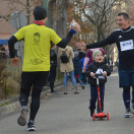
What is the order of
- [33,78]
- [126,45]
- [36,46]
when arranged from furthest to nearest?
1. [126,45]
2. [33,78]
3. [36,46]

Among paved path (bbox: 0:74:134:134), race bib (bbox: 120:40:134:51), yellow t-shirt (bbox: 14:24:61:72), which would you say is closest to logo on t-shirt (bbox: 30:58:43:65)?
yellow t-shirt (bbox: 14:24:61:72)

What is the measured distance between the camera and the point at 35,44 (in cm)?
573

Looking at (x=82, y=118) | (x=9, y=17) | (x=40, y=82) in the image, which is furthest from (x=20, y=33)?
(x=9, y=17)

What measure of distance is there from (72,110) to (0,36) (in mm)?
29256

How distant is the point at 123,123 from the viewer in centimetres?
646

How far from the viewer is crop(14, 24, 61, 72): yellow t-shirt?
18.8ft

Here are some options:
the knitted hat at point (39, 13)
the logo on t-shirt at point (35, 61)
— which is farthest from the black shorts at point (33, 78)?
the knitted hat at point (39, 13)

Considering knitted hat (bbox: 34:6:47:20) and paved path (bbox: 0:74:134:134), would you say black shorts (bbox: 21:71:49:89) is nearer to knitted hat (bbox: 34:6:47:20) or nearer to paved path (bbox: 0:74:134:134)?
paved path (bbox: 0:74:134:134)

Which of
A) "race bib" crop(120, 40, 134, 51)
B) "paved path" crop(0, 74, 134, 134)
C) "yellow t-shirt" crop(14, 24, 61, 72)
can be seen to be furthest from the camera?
"race bib" crop(120, 40, 134, 51)

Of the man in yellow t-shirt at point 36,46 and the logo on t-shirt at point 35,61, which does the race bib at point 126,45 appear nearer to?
the man in yellow t-shirt at point 36,46

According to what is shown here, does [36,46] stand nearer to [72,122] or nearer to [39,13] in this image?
[39,13]

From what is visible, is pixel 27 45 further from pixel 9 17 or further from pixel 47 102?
pixel 9 17

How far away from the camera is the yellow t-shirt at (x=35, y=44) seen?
18.8 ft

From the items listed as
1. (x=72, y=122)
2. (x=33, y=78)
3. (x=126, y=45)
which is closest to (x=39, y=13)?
(x=33, y=78)
